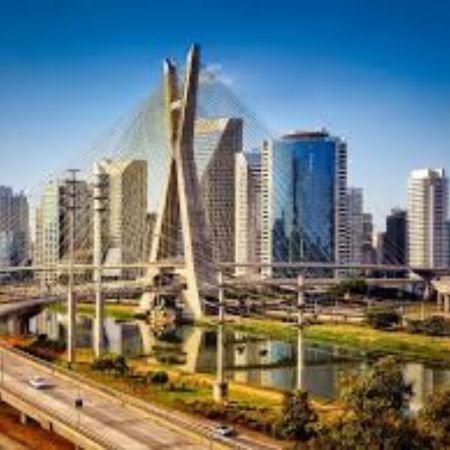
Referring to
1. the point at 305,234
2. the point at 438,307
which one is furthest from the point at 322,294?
the point at 305,234

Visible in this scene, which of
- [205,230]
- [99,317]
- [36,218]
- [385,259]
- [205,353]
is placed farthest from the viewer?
[385,259]

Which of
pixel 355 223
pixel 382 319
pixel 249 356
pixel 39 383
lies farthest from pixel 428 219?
pixel 39 383

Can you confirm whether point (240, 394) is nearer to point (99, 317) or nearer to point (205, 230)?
point (99, 317)

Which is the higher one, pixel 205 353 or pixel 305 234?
pixel 305 234

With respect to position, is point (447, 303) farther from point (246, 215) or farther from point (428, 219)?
point (428, 219)

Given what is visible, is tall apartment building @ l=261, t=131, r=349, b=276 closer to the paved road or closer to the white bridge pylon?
the white bridge pylon

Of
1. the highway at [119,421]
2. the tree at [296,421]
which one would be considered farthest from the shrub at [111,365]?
the tree at [296,421]

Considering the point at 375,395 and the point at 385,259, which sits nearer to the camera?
the point at 375,395
